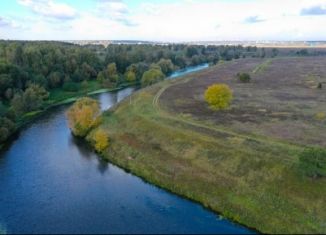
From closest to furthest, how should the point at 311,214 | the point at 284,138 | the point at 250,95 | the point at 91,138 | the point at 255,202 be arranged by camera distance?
the point at 311,214 → the point at 255,202 → the point at 284,138 → the point at 91,138 → the point at 250,95

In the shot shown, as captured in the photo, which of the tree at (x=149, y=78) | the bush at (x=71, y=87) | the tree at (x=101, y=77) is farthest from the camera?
the tree at (x=101, y=77)

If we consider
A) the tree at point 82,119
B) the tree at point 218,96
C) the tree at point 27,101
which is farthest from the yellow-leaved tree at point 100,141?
the tree at point 27,101

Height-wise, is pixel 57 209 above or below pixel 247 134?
below

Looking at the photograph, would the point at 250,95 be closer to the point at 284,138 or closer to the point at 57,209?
the point at 284,138

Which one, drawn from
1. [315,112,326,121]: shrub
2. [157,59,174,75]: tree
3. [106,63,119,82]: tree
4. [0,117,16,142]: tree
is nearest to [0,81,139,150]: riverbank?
[0,117,16,142]: tree

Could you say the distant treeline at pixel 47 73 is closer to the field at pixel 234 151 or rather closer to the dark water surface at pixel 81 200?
the dark water surface at pixel 81 200

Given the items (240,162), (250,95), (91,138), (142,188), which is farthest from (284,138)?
(250,95)

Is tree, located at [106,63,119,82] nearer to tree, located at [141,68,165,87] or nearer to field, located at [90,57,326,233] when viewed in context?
tree, located at [141,68,165,87]
